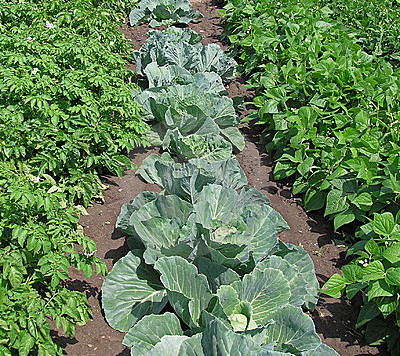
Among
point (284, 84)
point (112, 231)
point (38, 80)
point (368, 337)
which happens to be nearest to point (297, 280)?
point (368, 337)

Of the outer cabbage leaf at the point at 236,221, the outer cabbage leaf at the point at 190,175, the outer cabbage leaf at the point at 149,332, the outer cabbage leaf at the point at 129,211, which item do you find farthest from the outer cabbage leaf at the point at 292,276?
the outer cabbage leaf at the point at 129,211

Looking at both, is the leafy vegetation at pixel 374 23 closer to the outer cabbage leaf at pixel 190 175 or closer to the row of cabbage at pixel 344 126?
the row of cabbage at pixel 344 126

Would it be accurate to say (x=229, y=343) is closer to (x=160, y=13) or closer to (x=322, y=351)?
(x=322, y=351)

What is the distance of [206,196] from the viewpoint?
3.60 metres

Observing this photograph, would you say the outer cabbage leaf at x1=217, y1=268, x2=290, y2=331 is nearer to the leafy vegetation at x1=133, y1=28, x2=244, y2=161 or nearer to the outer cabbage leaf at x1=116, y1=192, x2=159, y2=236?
the outer cabbage leaf at x1=116, y1=192, x2=159, y2=236

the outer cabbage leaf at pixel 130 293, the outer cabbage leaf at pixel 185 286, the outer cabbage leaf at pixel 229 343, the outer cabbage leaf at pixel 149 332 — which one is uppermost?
the outer cabbage leaf at pixel 229 343

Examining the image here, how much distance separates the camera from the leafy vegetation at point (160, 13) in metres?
8.12

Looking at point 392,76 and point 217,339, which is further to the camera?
point 392,76

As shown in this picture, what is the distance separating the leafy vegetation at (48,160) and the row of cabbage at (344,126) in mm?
1518

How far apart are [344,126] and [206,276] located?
87.9 inches

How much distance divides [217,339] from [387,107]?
9.72ft

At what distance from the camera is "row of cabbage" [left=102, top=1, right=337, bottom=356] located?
108 inches

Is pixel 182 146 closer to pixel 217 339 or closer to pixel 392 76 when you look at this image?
pixel 392 76

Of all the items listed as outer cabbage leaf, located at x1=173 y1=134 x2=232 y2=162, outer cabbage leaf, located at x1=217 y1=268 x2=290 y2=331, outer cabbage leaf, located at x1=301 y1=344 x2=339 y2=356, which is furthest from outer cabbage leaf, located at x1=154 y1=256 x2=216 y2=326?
outer cabbage leaf, located at x1=173 y1=134 x2=232 y2=162
